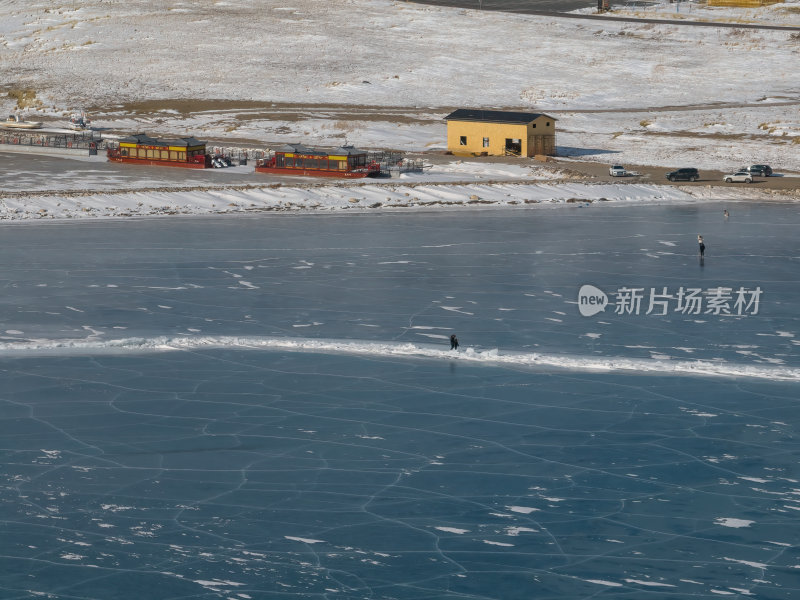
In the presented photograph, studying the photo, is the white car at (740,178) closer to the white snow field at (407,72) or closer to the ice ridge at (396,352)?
the white snow field at (407,72)

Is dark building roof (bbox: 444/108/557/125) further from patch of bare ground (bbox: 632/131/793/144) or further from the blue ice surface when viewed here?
the blue ice surface

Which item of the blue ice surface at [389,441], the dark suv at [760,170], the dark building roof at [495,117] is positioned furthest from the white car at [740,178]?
the blue ice surface at [389,441]

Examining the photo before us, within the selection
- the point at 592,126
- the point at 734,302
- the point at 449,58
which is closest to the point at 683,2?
the point at 449,58

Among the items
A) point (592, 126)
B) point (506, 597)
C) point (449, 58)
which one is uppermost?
point (449, 58)

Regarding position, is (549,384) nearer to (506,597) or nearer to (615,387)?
(615,387)

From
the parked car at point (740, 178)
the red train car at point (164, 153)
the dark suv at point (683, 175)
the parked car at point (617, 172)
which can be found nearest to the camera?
the parked car at point (740, 178)

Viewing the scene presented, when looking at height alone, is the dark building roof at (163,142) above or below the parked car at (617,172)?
above

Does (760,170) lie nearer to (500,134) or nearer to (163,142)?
(500,134)
